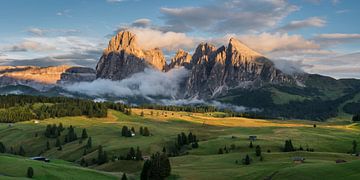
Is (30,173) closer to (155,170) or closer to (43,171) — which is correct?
(43,171)

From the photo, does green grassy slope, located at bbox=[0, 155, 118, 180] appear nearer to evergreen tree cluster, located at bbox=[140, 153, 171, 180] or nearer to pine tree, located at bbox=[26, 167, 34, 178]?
pine tree, located at bbox=[26, 167, 34, 178]

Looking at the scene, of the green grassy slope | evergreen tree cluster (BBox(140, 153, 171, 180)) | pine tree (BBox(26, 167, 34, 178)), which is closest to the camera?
pine tree (BBox(26, 167, 34, 178))

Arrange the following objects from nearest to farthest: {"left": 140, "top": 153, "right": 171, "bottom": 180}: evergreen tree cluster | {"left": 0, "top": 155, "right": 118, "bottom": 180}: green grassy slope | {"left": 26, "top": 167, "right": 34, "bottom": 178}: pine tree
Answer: {"left": 26, "top": 167, "right": 34, "bottom": 178}: pine tree < {"left": 0, "top": 155, "right": 118, "bottom": 180}: green grassy slope < {"left": 140, "top": 153, "right": 171, "bottom": 180}: evergreen tree cluster

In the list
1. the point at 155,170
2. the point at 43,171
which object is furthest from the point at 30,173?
the point at 155,170

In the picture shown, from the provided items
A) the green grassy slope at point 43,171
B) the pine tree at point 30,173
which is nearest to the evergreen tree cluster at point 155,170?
the green grassy slope at point 43,171

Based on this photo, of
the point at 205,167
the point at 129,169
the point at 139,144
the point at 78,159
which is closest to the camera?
the point at 205,167

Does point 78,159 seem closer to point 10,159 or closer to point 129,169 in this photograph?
point 129,169

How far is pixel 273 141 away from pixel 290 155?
151 feet

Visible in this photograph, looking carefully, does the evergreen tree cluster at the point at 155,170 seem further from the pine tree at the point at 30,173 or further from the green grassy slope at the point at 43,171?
the pine tree at the point at 30,173

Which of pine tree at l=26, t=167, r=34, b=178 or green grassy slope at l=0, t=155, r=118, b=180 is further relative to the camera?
green grassy slope at l=0, t=155, r=118, b=180

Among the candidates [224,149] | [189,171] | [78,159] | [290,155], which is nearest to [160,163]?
[189,171]

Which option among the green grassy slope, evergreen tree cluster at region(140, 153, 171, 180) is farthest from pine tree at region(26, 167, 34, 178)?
evergreen tree cluster at region(140, 153, 171, 180)

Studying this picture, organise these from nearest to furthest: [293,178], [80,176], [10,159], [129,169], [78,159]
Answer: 1. [293,178]
2. [80,176]
3. [10,159]
4. [129,169]
5. [78,159]

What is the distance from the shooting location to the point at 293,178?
88188mm
